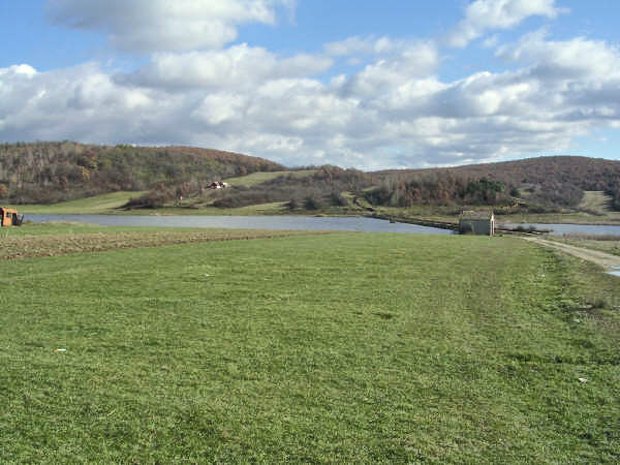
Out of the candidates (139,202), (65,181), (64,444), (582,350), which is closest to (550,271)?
(582,350)

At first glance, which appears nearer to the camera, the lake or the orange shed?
the orange shed

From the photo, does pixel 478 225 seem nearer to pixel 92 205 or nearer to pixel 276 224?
pixel 276 224

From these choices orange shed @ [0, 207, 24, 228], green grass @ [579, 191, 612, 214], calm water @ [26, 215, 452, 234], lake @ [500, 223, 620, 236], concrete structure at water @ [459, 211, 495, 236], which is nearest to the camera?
orange shed @ [0, 207, 24, 228]

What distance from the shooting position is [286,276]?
17.8 meters

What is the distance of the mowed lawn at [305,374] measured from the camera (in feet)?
18.0

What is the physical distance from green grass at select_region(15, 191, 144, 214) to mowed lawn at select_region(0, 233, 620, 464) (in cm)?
14026

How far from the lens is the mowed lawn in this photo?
547cm

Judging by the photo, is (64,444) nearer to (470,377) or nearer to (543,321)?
(470,377)

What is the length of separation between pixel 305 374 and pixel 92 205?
6558 inches

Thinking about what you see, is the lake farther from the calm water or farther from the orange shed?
the orange shed

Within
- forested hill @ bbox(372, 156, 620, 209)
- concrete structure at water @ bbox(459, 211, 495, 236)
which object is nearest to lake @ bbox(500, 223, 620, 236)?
concrete structure at water @ bbox(459, 211, 495, 236)

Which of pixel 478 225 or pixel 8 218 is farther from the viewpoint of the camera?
pixel 478 225

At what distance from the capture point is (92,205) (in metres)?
162

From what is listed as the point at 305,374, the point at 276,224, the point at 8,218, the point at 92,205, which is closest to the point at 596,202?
the point at 276,224
